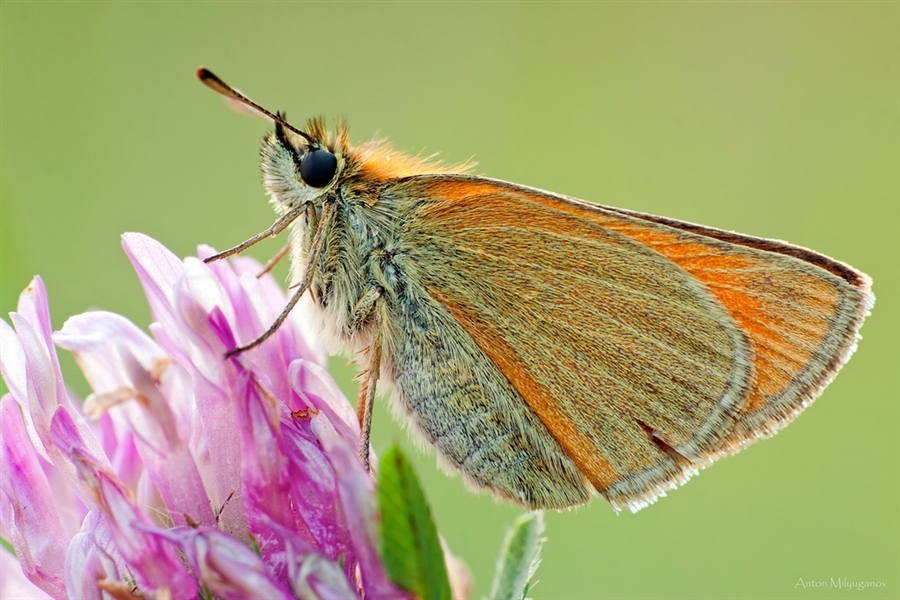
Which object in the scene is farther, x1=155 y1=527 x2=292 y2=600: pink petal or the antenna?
the antenna

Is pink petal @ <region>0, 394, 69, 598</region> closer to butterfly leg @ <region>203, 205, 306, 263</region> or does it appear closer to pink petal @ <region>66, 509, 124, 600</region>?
pink petal @ <region>66, 509, 124, 600</region>

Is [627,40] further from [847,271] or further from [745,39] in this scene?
[847,271]

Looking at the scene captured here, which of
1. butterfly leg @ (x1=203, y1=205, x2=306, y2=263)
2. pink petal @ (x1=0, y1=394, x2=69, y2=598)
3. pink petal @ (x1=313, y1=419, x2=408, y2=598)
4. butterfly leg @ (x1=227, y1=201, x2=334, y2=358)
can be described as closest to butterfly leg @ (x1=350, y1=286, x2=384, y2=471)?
butterfly leg @ (x1=227, y1=201, x2=334, y2=358)

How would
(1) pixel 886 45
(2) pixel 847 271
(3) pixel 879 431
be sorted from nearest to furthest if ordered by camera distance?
(2) pixel 847 271
(3) pixel 879 431
(1) pixel 886 45

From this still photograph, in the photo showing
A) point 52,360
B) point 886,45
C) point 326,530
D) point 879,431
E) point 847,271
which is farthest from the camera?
point 886,45

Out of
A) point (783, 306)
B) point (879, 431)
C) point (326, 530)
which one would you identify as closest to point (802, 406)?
point (783, 306)

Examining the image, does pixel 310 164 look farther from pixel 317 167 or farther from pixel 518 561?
pixel 518 561

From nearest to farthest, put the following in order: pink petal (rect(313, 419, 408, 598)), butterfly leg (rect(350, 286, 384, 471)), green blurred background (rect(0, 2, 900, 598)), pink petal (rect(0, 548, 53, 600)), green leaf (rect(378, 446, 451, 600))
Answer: green leaf (rect(378, 446, 451, 600)) < pink petal (rect(313, 419, 408, 598)) < pink petal (rect(0, 548, 53, 600)) < butterfly leg (rect(350, 286, 384, 471)) < green blurred background (rect(0, 2, 900, 598))
